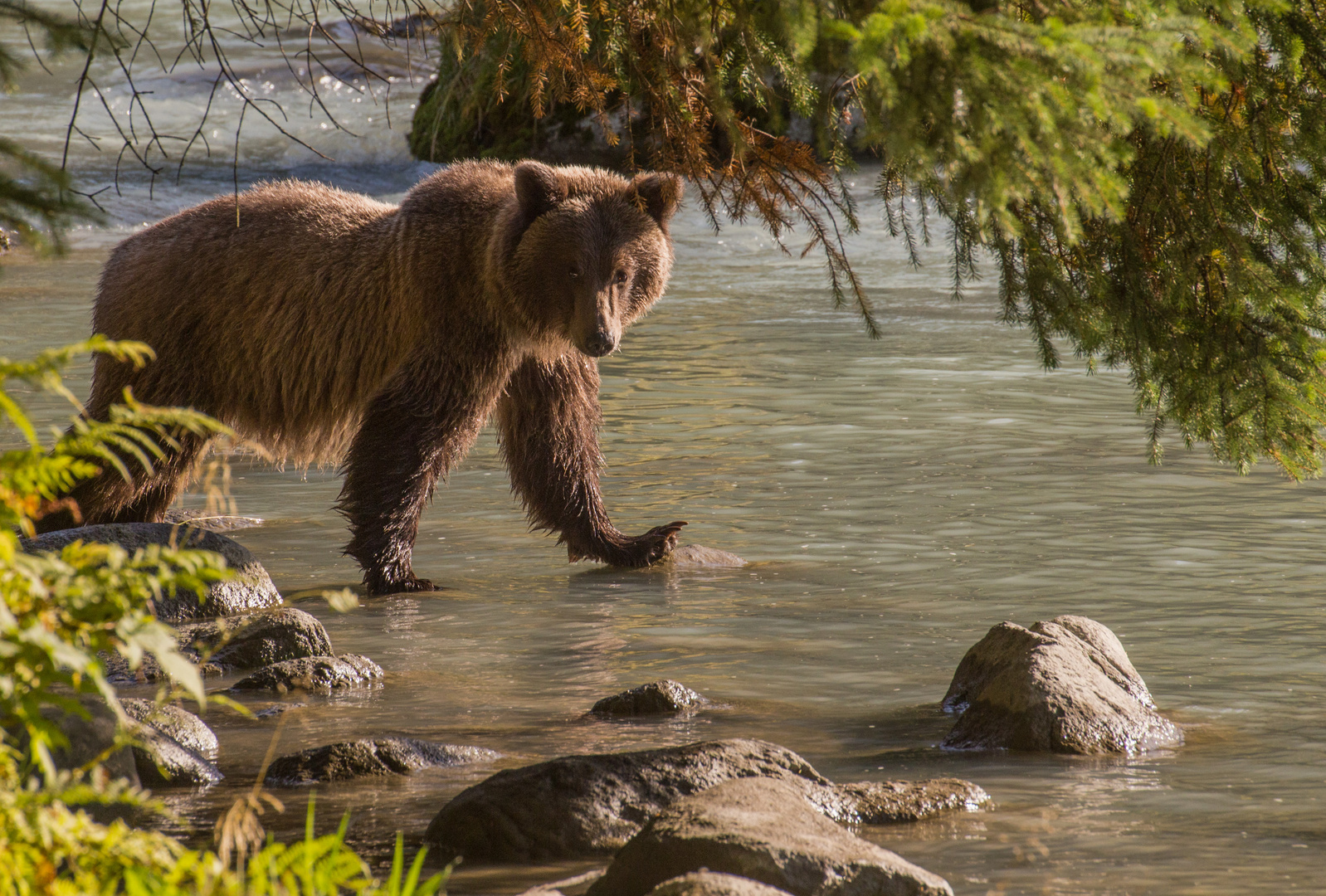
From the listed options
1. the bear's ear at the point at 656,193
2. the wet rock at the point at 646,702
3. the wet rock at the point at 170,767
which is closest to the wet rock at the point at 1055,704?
the wet rock at the point at 646,702

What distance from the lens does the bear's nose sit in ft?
22.6

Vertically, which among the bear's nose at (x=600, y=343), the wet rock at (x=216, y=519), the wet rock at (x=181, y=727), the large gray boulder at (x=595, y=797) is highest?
the bear's nose at (x=600, y=343)

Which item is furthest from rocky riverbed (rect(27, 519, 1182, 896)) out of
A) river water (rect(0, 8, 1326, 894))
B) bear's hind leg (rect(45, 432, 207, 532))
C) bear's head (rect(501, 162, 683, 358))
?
bear's head (rect(501, 162, 683, 358))

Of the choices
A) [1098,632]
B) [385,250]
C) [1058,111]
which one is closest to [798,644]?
[1098,632]

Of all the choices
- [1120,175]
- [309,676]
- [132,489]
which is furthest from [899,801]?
[132,489]

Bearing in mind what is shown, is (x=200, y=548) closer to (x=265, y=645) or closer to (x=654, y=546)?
(x=265, y=645)

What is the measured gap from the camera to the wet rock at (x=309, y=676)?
557 centimetres

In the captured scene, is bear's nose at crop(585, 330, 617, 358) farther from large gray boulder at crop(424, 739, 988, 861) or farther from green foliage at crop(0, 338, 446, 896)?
green foliage at crop(0, 338, 446, 896)

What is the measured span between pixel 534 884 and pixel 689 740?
1.23m

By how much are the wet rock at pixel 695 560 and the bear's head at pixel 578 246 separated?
1365 millimetres

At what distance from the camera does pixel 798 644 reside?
248 inches

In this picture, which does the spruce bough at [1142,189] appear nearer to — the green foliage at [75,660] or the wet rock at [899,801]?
the wet rock at [899,801]

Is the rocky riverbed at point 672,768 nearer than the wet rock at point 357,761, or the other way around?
the rocky riverbed at point 672,768

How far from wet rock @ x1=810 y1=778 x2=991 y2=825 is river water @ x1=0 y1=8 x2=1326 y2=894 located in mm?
65
